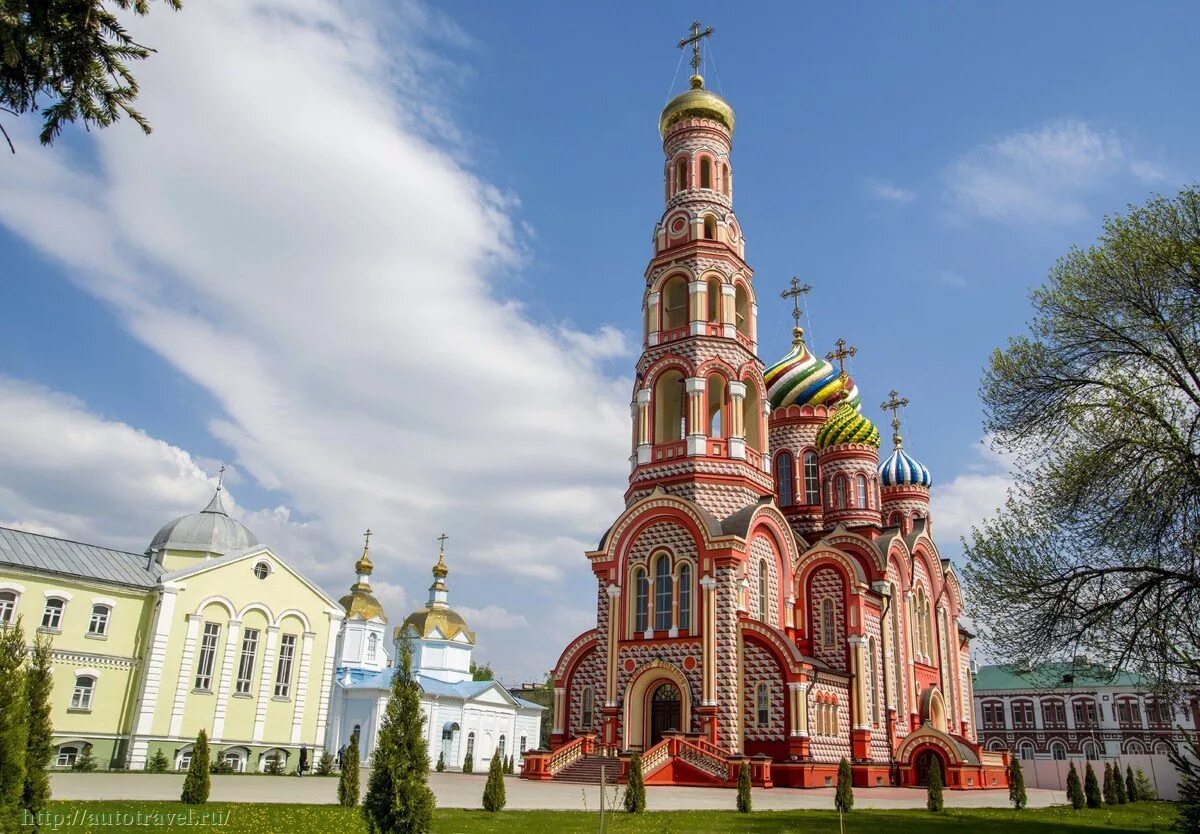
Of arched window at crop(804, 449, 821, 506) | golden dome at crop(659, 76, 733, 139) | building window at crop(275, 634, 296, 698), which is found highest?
golden dome at crop(659, 76, 733, 139)

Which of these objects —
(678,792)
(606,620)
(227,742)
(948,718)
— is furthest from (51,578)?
(948,718)

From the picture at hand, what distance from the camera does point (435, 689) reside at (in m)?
43.0

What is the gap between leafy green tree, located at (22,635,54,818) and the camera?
31.7 feet

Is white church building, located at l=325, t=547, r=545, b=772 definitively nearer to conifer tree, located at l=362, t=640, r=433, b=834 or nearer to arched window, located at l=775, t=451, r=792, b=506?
arched window, located at l=775, t=451, r=792, b=506

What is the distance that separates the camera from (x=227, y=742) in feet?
87.9

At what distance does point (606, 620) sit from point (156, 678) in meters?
12.9

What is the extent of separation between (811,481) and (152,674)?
23.7 metres

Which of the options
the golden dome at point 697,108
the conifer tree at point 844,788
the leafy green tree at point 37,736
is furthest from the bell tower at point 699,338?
the leafy green tree at point 37,736

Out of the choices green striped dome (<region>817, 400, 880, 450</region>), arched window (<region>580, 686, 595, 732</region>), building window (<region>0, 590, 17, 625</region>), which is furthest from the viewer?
green striped dome (<region>817, 400, 880, 450</region>)

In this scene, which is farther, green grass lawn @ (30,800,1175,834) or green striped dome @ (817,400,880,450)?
green striped dome @ (817,400,880,450)

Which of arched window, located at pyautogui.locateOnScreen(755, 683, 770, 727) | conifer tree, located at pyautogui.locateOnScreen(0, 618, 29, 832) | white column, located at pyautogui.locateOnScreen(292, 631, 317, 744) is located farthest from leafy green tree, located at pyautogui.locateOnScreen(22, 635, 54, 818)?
white column, located at pyautogui.locateOnScreen(292, 631, 317, 744)

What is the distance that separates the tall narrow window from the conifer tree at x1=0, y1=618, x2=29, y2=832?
59.2 ft

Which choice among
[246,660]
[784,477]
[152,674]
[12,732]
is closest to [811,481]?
[784,477]

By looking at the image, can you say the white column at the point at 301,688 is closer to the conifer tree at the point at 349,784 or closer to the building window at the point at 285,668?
the building window at the point at 285,668
